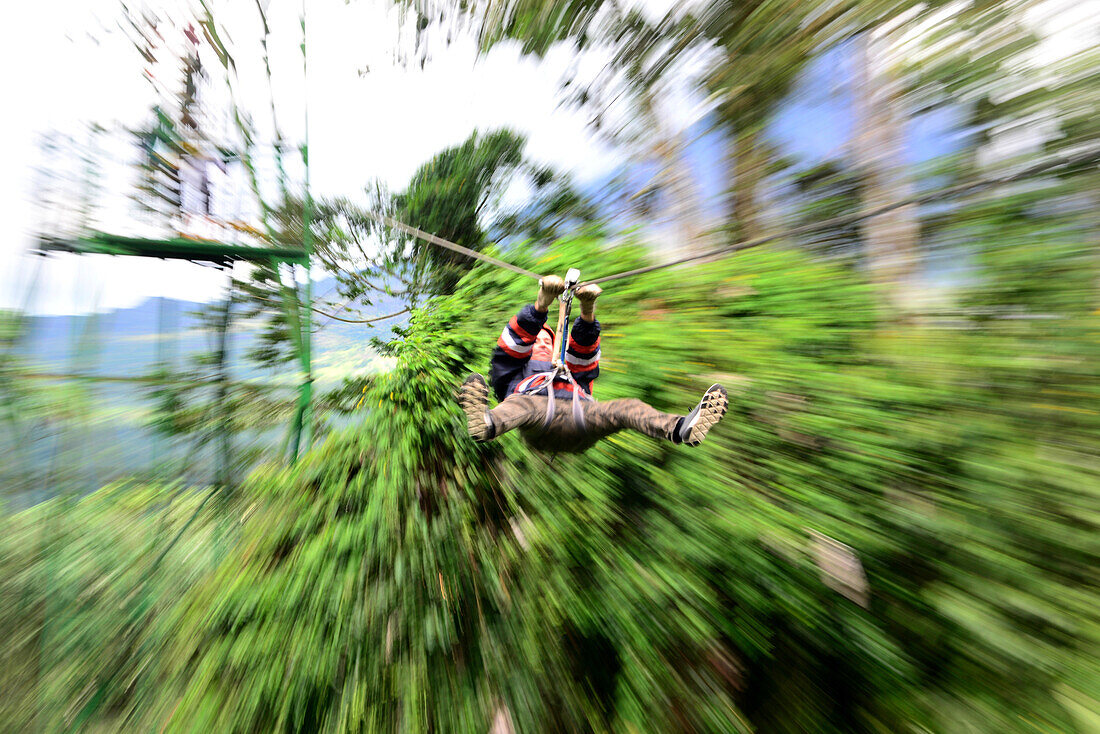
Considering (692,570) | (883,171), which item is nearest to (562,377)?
(692,570)

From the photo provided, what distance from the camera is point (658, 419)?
1779mm

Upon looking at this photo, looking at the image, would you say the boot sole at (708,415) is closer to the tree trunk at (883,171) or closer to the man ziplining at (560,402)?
the man ziplining at (560,402)

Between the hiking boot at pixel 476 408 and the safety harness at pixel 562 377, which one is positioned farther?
the safety harness at pixel 562 377

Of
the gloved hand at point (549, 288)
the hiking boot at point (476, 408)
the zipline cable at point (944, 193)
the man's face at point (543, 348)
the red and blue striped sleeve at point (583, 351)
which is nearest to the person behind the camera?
the zipline cable at point (944, 193)

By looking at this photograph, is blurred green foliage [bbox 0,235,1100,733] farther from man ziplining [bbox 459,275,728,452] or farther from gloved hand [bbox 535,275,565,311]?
gloved hand [bbox 535,275,565,311]

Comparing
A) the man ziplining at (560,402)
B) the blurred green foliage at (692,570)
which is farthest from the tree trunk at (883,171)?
the man ziplining at (560,402)

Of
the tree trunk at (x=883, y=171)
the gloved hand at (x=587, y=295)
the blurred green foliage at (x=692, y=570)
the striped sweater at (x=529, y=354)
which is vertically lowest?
the blurred green foliage at (x=692, y=570)

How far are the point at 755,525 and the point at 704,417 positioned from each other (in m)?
0.59

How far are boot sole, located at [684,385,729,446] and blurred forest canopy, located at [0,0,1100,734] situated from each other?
1.50 ft

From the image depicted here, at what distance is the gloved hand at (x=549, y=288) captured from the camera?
1.84 metres

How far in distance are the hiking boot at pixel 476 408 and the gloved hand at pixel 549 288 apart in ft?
1.77

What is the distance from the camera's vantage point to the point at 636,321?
112 inches

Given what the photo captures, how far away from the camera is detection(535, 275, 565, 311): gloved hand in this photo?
1839mm

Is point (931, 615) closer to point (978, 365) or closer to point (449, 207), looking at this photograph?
point (978, 365)
